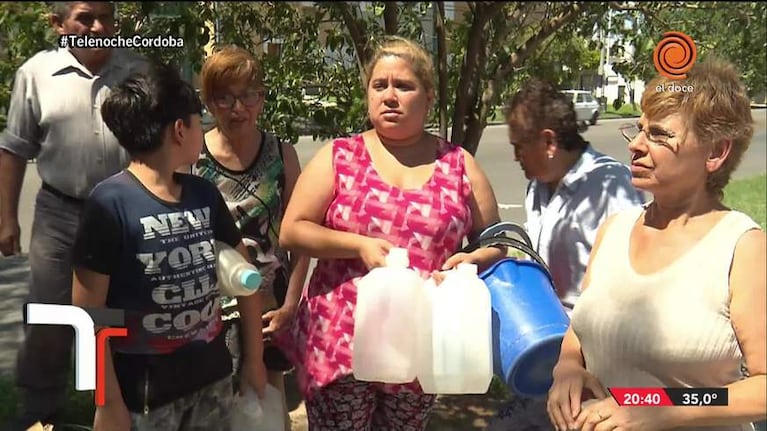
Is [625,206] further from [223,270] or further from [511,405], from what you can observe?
[223,270]

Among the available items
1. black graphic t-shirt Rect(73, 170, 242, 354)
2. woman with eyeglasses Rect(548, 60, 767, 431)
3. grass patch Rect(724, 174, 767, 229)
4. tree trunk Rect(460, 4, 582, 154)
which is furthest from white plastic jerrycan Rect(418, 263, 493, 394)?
grass patch Rect(724, 174, 767, 229)

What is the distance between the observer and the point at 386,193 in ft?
5.95

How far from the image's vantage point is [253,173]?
7.27 feet

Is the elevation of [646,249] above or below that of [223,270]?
above

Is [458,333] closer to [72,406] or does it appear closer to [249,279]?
[249,279]

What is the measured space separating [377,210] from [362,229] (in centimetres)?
6

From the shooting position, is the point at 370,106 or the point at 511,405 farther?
the point at 511,405

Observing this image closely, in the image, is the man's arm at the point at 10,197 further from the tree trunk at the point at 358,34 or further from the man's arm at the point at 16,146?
the tree trunk at the point at 358,34

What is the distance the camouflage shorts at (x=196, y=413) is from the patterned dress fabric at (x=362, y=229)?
222 mm

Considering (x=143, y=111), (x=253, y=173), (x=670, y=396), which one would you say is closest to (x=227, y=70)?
(x=253, y=173)

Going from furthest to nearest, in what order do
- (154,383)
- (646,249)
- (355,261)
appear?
1. (355,261)
2. (154,383)
3. (646,249)

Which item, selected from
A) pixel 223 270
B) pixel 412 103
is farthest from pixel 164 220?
pixel 412 103

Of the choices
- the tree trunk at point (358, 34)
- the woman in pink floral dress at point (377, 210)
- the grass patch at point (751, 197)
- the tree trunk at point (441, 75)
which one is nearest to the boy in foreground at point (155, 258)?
the woman in pink floral dress at point (377, 210)

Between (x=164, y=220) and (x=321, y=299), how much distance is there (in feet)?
1.60
